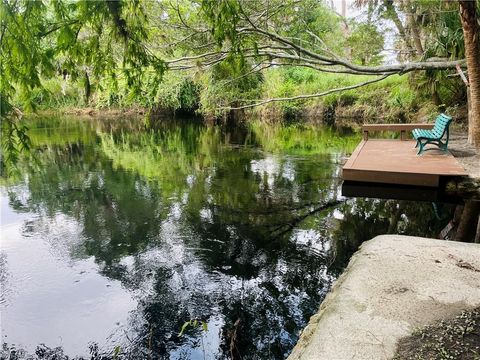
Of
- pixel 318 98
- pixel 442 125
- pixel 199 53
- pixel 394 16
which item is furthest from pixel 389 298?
pixel 318 98

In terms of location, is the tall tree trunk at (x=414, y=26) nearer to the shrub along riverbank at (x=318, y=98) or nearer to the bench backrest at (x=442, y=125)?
the shrub along riverbank at (x=318, y=98)

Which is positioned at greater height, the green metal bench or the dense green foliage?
the dense green foliage

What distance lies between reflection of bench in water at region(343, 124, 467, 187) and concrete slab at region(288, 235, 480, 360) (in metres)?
3.16

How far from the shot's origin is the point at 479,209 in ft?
23.0

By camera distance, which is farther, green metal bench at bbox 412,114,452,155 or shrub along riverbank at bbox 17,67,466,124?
shrub along riverbank at bbox 17,67,466,124

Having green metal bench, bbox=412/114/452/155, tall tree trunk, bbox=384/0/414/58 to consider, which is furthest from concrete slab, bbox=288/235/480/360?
tall tree trunk, bbox=384/0/414/58

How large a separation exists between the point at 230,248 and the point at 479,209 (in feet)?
14.9


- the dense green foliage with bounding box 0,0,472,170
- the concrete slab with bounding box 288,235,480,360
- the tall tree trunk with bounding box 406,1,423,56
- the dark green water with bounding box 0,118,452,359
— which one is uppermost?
the tall tree trunk with bounding box 406,1,423,56

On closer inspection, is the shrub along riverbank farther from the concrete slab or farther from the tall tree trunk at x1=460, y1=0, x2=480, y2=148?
the concrete slab

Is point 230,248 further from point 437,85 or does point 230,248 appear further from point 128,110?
point 128,110

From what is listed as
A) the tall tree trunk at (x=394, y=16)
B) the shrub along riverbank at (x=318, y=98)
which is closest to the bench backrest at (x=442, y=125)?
the shrub along riverbank at (x=318, y=98)

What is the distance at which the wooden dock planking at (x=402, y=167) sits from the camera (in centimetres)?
749

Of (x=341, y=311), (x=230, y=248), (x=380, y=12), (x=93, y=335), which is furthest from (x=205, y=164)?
(x=380, y=12)

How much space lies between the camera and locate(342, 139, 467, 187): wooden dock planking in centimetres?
749
